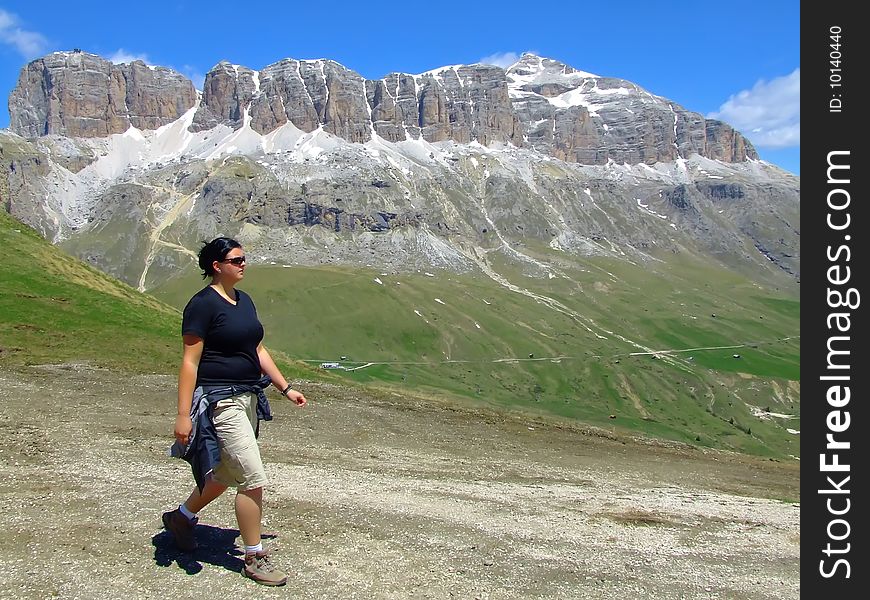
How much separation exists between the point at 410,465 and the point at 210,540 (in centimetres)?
855

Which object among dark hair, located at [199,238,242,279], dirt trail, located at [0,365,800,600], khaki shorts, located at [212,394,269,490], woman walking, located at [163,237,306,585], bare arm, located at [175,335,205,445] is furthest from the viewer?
dirt trail, located at [0,365,800,600]

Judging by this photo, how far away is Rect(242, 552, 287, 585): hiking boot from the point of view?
9.57m

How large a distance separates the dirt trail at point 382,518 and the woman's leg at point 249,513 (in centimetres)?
63

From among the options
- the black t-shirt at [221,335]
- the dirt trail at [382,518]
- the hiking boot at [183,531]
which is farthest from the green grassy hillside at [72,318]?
the black t-shirt at [221,335]

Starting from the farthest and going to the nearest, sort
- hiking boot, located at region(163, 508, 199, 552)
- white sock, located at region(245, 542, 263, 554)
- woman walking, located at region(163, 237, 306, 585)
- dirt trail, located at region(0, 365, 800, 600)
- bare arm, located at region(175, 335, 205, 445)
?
hiking boot, located at region(163, 508, 199, 552)
dirt trail, located at region(0, 365, 800, 600)
white sock, located at region(245, 542, 263, 554)
woman walking, located at region(163, 237, 306, 585)
bare arm, located at region(175, 335, 205, 445)

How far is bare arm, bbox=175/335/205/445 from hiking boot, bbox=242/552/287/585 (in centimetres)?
197

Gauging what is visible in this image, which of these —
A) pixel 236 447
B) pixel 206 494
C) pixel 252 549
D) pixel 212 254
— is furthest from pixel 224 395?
pixel 252 549

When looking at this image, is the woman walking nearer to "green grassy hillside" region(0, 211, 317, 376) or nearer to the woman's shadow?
the woman's shadow

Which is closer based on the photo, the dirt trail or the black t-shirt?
the black t-shirt

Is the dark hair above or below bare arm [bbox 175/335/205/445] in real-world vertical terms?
above

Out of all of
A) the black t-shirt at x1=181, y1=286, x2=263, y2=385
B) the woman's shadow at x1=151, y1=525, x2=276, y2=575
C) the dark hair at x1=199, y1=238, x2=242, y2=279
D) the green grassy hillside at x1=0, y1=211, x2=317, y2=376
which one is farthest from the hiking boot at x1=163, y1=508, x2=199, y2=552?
the green grassy hillside at x1=0, y1=211, x2=317, y2=376

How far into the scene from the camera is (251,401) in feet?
33.0
